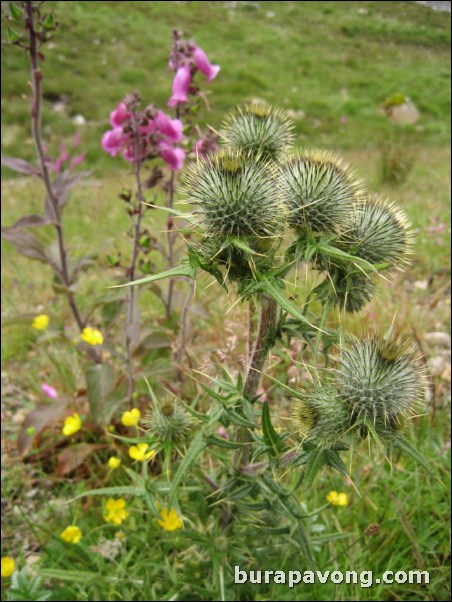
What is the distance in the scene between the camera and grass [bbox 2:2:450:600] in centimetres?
222

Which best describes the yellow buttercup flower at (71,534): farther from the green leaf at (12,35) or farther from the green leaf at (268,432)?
the green leaf at (12,35)

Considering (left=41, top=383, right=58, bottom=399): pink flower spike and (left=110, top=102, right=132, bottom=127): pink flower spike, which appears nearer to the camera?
(left=110, top=102, right=132, bottom=127): pink flower spike

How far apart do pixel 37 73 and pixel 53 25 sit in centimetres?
26

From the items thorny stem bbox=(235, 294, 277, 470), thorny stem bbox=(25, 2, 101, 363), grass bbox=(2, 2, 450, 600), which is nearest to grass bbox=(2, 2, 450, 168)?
grass bbox=(2, 2, 450, 600)

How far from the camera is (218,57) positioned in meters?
24.3

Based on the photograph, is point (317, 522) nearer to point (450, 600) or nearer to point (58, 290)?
point (450, 600)

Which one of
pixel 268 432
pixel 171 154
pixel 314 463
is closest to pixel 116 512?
pixel 268 432

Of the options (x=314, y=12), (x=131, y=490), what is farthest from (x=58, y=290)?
(x=314, y=12)

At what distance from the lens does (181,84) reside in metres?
2.85

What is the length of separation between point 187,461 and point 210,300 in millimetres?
2111

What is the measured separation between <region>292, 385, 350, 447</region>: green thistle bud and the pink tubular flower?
5.82 feet

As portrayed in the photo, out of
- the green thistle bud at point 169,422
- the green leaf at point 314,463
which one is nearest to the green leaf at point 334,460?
the green leaf at point 314,463

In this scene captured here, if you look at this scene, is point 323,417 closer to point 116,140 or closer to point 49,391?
point 116,140

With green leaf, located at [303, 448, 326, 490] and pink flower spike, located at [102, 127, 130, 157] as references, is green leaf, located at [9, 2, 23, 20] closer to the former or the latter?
pink flower spike, located at [102, 127, 130, 157]
